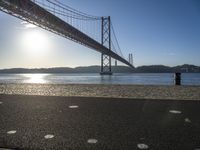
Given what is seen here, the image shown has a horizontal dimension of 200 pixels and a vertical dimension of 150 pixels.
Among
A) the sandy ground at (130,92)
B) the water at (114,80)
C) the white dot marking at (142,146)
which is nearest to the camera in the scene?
the white dot marking at (142,146)

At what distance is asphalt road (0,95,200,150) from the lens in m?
2.45

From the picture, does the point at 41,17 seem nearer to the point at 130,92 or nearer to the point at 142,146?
the point at 130,92

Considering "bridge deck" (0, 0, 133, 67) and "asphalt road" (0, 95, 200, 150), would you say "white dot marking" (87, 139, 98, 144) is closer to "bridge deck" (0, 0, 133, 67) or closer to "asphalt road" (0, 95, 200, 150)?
"asphalt road" (0, 95, 200, 150)

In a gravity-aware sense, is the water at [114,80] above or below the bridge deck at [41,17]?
below

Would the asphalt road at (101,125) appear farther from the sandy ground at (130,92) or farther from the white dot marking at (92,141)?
the sandy ground at (130,92)

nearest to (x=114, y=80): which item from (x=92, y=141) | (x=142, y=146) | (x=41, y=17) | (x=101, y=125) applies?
(x=41, y=17)

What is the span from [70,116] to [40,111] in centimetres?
66

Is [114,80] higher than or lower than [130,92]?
lower

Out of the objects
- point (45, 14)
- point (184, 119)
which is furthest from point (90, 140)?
point (45, 14)

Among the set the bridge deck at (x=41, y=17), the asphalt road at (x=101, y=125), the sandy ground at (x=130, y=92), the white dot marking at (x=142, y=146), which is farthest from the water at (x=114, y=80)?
the white dot marking at (x=142, y=146)

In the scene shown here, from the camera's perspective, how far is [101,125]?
10.3ft

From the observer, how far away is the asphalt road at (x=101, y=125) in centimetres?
245

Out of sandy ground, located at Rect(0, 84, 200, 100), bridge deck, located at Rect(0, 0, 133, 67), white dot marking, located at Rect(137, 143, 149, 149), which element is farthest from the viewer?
bridge deck, located at Rect(0, 0, 133, 67)

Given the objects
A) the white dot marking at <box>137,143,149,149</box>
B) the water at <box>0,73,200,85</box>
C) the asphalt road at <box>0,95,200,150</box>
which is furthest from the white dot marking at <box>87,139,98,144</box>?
the water at <box>0,73,200,85</box>
